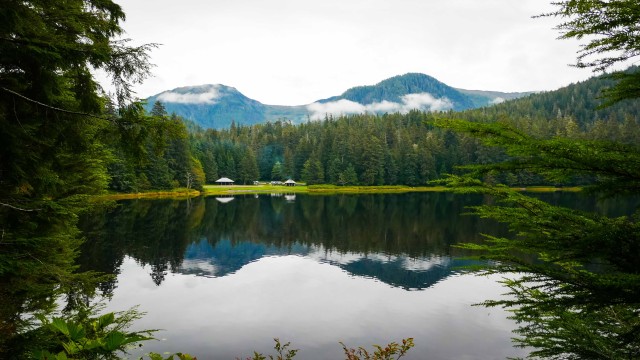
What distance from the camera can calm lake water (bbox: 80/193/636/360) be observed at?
1402 centimetres

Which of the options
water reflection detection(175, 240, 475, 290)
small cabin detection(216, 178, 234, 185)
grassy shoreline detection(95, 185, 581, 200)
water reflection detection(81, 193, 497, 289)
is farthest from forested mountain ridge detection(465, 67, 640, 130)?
water reflection detection(175, 240, 475, 290)

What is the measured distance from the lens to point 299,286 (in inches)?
843

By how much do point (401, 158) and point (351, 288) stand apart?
98554mm

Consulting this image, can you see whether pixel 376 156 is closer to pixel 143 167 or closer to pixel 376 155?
pixel 376 155

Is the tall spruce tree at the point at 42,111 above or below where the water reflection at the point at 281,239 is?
above

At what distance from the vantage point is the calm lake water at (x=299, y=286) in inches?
552

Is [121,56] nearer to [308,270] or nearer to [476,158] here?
[308,270]

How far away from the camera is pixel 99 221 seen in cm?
3922

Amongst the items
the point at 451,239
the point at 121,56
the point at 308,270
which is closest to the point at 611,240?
the point at 121,56

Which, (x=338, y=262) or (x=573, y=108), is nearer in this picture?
(x=338, y=262)

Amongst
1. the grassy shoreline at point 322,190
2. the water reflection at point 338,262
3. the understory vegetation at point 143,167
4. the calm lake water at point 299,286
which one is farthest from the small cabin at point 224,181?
the understory vegetation at point 143,167

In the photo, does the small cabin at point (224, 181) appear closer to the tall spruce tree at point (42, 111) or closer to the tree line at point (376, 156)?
the tree line at point (376, 156)

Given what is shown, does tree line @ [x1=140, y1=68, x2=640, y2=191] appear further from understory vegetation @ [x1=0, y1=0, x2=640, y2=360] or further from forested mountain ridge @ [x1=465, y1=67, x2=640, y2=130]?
understory vegetation @ [x1=0, y1=0, x2=640, y2=360]

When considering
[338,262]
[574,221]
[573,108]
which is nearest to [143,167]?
[574,221]
